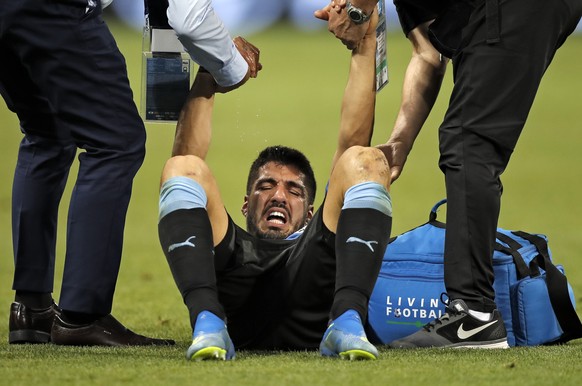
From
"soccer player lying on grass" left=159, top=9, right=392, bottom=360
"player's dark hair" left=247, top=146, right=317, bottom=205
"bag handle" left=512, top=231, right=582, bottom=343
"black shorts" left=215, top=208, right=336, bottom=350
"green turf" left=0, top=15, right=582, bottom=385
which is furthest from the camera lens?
"player's dark hair" left=247, top=146, right=317, bottom=205

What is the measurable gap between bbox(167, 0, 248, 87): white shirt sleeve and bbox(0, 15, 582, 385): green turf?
0.77 m

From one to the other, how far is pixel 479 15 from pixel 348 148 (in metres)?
0.55

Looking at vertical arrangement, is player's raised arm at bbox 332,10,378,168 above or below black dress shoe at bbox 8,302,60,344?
above

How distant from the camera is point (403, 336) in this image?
3.44 m

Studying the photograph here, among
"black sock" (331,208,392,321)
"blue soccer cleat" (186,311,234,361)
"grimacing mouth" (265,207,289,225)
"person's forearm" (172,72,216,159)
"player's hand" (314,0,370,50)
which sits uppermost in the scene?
"player's hand" (314,0,370,50)

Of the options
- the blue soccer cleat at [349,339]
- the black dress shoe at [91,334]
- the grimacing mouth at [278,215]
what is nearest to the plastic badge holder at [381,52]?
the grimacing mouth at [278,215]

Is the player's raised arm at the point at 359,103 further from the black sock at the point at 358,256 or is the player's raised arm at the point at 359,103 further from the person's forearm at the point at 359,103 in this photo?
the black sock at the point at 358,256

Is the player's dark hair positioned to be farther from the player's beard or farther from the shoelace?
the shoelace

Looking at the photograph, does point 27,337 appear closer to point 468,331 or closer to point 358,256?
point 358,256

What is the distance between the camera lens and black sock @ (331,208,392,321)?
2.92m

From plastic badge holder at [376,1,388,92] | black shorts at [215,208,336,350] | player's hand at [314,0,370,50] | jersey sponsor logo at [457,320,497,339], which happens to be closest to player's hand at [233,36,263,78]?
player's hand at [314,0,370,50]

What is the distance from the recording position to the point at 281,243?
3.36m

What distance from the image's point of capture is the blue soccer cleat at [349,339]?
2.78 m

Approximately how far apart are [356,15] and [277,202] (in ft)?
2.26
